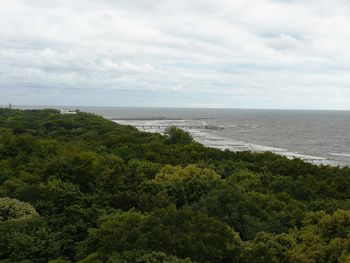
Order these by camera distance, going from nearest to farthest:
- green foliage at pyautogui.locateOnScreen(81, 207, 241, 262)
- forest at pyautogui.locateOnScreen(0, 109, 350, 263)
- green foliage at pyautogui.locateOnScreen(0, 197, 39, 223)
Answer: green foliage at pyautogui.locateOnScreen(81, 207, 241, 262)
forest at pyautogui.locateOnScreen(0, 109, 350, 263)
green foliage at pyautogui.locateOnScreen(0, 197, 39, 223)

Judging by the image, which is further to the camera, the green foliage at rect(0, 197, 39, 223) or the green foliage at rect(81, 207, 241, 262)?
the green foliage at rect(0, 197, 39, 223)

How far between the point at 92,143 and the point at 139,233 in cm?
3337

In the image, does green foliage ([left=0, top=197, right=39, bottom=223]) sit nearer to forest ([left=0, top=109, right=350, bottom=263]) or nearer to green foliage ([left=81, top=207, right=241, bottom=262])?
forest ([left=0, top=109, right=350, bottom=263])

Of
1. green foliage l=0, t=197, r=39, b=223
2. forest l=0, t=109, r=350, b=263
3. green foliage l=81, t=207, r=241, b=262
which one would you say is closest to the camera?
green foliage l=81, t=207, r=241, b=262

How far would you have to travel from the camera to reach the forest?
1611 cm

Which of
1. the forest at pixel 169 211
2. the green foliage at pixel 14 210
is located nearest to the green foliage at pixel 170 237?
the forest at pixel 169 211

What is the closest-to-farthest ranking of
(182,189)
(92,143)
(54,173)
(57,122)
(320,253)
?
(320,253)
(182,189)
(54,173)
(92,143)
(57,122)

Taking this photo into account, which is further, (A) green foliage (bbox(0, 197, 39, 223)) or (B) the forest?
(A) green foliage (bbox(0, 197, 39, 223))

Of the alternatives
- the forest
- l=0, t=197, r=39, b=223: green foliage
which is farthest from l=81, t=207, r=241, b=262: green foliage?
l=0, t=197, r=39, b=223: green foliage

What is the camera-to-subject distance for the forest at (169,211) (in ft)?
52.9

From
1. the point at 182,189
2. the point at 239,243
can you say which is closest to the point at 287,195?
the point at 182,189

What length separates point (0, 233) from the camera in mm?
17844

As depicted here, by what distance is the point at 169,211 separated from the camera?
17797 millimetres

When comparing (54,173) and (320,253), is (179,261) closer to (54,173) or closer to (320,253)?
(320,253)
